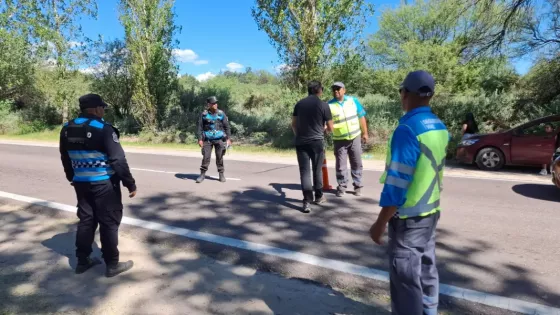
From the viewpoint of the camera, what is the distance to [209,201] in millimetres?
6707

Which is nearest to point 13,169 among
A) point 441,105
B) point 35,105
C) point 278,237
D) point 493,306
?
point 278,237

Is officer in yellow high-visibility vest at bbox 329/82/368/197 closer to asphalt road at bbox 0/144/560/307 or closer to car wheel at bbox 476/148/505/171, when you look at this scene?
asphalt road at bbox 0/144/560/307

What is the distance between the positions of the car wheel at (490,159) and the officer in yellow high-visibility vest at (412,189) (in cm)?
841

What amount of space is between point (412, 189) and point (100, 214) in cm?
287

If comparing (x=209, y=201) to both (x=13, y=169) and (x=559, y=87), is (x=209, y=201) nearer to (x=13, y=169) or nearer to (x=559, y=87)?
(x=13, y=169)

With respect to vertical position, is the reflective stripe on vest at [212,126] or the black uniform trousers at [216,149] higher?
the reflective stripe on vest at [212,126]

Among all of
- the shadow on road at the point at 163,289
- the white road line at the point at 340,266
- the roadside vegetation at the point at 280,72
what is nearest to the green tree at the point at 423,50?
the roadside vegetation at the point at 280,72

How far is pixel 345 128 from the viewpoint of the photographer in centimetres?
652

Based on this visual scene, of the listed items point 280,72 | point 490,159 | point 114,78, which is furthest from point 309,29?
point 114,78

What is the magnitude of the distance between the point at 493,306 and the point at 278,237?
241 centimetres

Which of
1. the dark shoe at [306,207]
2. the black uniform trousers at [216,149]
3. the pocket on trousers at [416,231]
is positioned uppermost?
the black uniform trousers at [216,149]

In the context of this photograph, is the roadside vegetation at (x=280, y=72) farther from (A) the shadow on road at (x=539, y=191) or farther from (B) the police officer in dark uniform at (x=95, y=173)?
(B) the police officer in dark uniform at (x=95, y=173)

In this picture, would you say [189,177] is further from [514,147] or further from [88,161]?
[514,147]

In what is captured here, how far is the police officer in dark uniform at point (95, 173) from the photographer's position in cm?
364
